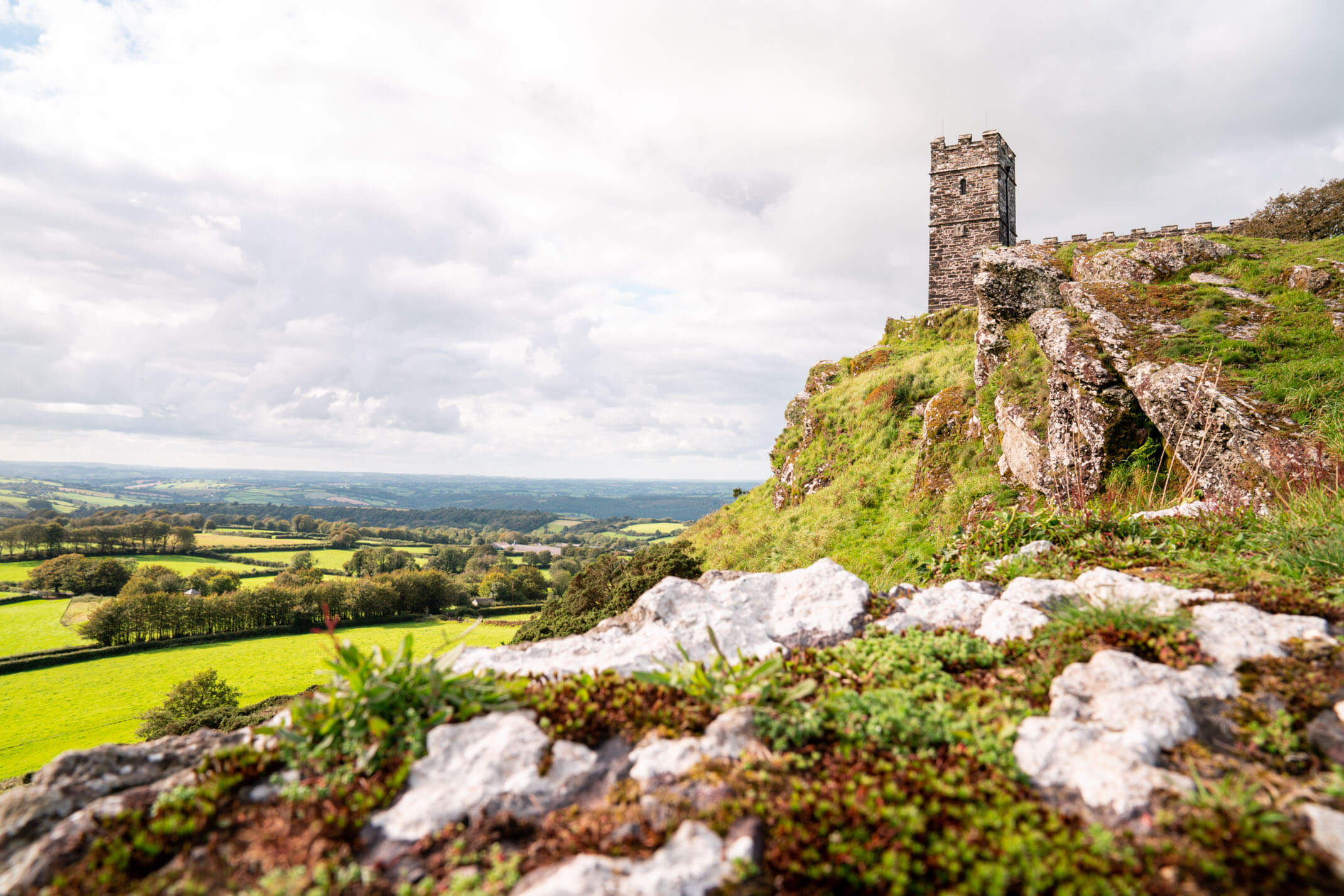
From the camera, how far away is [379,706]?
373 cm

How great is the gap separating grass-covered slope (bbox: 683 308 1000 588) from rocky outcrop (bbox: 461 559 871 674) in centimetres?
315

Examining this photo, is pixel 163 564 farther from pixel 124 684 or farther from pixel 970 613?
pixel 970 613

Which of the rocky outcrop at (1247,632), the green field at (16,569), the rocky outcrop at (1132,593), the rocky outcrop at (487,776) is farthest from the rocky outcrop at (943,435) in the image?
the green field at (16,569)

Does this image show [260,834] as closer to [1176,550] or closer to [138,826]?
[138,826]

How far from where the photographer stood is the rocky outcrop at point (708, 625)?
474cm

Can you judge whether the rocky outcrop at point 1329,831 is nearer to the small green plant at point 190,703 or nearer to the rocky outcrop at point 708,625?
the rocky outcrop at point 708,625

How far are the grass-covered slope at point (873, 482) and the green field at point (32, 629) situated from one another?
7495 centimetres

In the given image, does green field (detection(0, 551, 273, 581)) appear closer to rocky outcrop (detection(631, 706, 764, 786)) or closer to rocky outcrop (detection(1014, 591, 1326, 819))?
rocky outcrop (detection(631, 706, 764, 786))

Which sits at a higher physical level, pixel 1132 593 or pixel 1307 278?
→ pixel 1307 278

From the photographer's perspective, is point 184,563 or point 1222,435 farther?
point 184,563

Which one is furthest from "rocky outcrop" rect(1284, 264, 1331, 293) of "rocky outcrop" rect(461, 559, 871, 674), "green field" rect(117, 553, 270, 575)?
"green field" rect(117, 553, 270, 575)

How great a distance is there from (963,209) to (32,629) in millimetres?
101267

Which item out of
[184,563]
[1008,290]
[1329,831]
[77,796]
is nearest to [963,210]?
[1008,290]

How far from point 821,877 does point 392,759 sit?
2.47 metres
